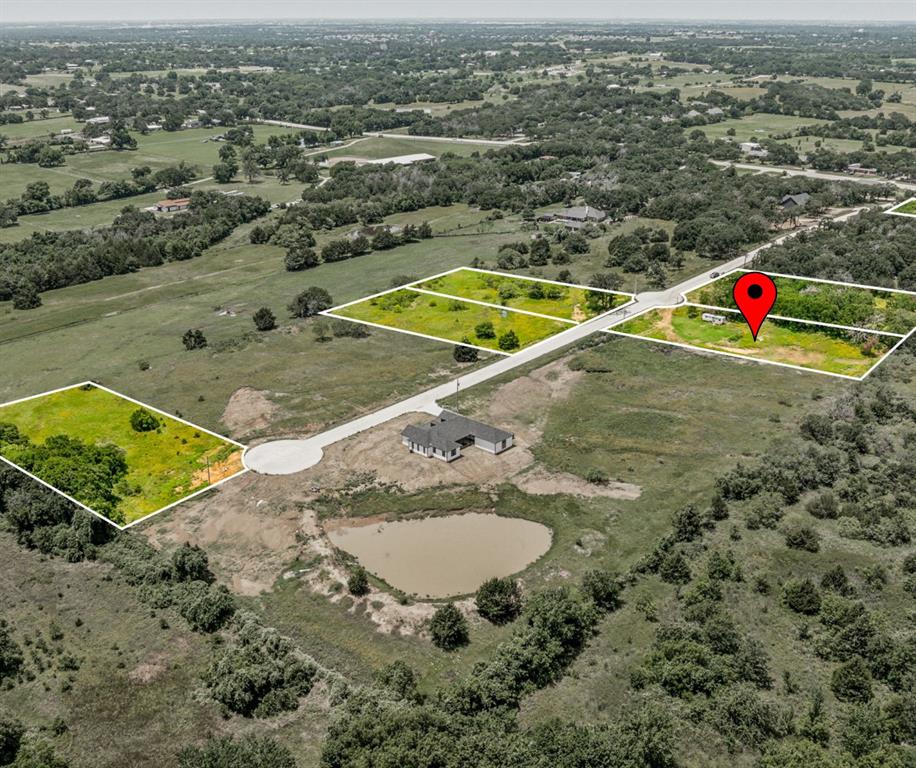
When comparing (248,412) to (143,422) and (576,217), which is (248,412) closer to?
(143,422)

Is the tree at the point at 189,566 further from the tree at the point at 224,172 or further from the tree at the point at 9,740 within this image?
the tree at the point at 224,172

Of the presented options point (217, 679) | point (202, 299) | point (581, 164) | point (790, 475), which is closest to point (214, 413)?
point (217, 679)

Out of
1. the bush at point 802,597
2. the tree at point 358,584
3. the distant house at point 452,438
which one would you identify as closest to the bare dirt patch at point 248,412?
the distant house at point 452,438

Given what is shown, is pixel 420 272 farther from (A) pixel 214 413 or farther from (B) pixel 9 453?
(B) pixel 9 453

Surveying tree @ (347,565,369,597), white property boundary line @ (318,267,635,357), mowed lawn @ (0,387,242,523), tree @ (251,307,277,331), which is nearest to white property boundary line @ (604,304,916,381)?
white property boundary line @ (318,267,635,357)

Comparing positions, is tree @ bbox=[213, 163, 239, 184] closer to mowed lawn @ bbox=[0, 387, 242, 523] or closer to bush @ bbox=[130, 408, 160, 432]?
mowed lawn @ bbox=[0, 387, 242, 523]
